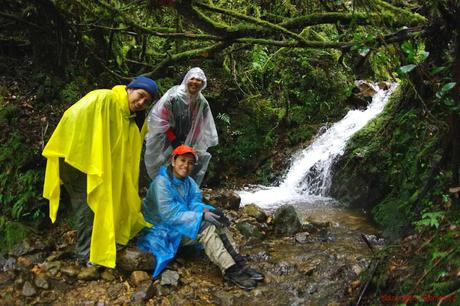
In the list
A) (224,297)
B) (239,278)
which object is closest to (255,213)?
(239,278)

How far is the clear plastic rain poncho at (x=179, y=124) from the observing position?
4961 millimetres

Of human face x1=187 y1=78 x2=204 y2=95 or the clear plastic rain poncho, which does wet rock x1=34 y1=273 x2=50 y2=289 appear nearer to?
the clear plastic rain poncho

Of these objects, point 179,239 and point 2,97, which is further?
point 2,97

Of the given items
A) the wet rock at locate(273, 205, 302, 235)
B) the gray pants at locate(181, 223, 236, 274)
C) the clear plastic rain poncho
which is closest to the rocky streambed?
the gray pants at locate(181, 223, 236, 274)

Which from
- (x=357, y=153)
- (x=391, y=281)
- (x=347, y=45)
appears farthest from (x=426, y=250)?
(x=357, y=153)

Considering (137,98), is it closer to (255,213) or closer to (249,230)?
(249,230)

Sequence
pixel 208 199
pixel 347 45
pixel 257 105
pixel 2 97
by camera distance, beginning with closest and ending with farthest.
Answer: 1. pixel 347 45
2. pixel 2 97
3. pixel 208 199
4. pixel 257 105

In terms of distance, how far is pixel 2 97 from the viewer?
5711mm

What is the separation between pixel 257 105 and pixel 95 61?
15.9ft

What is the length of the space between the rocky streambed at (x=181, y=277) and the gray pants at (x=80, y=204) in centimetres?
19

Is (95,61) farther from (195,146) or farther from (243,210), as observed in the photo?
(243,210)

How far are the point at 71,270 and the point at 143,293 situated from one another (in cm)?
84

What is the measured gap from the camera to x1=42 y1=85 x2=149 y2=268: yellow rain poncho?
149 inches

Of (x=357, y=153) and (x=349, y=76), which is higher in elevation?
(x=349, y=76)
